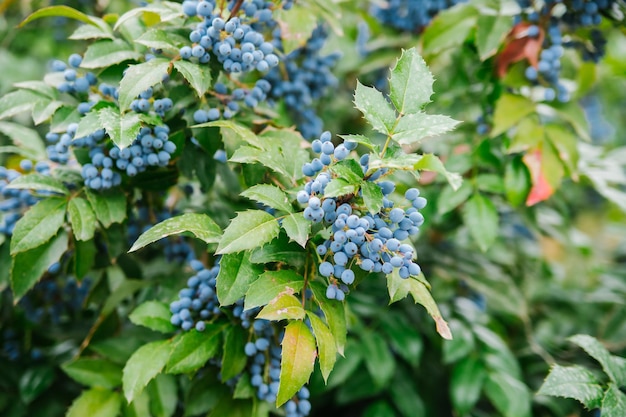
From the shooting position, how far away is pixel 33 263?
1.13 meters

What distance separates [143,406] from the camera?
1136 mm

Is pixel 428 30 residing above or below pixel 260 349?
above

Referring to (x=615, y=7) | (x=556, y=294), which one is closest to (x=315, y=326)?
(x=615, y=7)

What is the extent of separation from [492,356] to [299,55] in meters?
1.13

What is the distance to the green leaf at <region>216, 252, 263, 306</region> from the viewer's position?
0.90m

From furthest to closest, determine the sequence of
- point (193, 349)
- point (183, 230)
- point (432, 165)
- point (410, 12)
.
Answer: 1. point (410, 12)
2. point (193, 349)
3. point (183, 230)
4. point (432, 165)

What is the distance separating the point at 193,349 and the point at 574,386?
78 cm

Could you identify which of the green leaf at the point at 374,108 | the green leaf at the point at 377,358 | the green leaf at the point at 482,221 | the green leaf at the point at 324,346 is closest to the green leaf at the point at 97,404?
the green leaf at the point at 324,346

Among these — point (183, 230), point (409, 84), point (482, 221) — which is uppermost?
point (409, 84)

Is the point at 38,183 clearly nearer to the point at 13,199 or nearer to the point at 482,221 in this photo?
the point at 13,199

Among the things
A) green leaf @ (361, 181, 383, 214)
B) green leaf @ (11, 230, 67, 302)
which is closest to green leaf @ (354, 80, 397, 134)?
green leaf @ (361, 181, 383, 214)

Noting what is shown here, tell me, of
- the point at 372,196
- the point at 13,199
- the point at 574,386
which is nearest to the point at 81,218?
the point at 13,199

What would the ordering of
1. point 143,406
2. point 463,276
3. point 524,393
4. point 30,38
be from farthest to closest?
point 30,38
point 463,276
point 524,393
point 143,406

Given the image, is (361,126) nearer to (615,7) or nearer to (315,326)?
(615,7)
